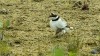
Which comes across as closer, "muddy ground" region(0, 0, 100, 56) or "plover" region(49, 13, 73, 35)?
"muddy ground" region(0, 0, 100, 56)

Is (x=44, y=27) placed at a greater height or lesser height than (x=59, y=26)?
lesser

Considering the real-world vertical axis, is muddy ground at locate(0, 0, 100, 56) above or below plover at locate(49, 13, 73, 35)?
below

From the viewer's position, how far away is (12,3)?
11.4m

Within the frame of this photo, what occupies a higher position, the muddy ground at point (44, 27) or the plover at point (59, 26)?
the plover at point (59, 26)

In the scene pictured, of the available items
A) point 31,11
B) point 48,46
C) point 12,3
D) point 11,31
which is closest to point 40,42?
point 48,46

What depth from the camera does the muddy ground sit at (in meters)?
7.99

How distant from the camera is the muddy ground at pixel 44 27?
7988 mm

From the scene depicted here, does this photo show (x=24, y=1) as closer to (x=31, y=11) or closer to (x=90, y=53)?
(x=31, y=11)

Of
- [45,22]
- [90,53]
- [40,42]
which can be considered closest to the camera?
[90,53]

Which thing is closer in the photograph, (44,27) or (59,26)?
(59,26)

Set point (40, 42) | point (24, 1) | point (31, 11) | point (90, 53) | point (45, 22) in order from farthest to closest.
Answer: point (24, 1)
point (31, 11)
point (45, 22)
point (40, 42)
point (90, 53)

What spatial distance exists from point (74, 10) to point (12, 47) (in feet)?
10.3

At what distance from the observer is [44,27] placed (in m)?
9.50

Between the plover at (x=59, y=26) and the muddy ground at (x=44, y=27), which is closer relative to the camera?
the muddy ground at (x=44, y=27)
